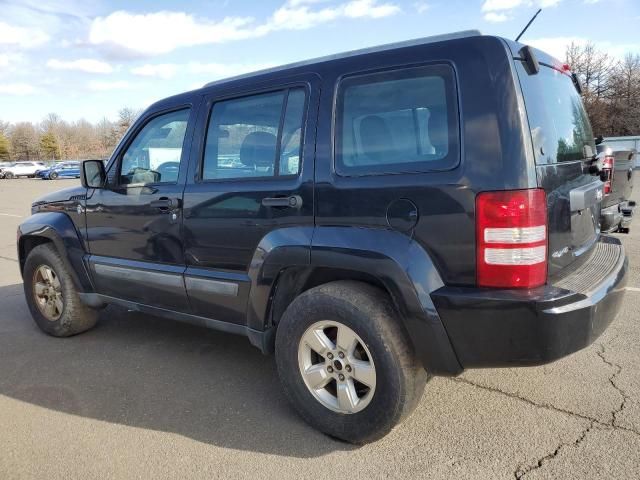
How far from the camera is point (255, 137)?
3232 mm

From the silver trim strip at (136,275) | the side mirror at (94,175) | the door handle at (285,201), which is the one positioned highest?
the side mirror at (94,175)

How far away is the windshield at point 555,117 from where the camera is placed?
8.09 feet

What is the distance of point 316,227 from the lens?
9.14ft

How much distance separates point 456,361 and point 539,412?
836mm

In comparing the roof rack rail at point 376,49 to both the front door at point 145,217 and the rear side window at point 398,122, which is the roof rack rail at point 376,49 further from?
the front door at point 145,217

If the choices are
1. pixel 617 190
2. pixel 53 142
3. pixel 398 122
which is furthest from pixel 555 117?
pixel 53 142

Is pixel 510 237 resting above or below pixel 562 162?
below

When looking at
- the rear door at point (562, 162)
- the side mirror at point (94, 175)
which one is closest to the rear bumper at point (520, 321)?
the rear door at point (562, 162)

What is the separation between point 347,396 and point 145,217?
192cm

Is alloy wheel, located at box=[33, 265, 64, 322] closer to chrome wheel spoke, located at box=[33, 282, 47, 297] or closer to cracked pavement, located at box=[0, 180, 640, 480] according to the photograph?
chrome wheel spoke, located at box=[33, 282, 47, 297]

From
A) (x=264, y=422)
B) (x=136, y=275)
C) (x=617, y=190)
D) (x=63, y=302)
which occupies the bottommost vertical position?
(x=264, y=422)

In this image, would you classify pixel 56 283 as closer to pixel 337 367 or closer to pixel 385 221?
pixel 337 367

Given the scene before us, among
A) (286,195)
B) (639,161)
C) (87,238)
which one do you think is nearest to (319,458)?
(286,195)

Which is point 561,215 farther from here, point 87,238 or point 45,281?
point 45,281
